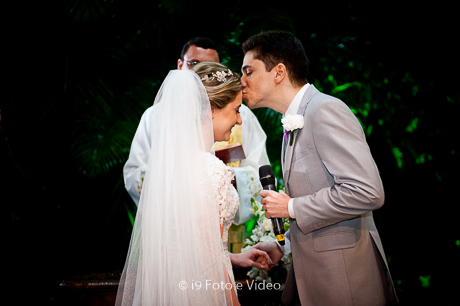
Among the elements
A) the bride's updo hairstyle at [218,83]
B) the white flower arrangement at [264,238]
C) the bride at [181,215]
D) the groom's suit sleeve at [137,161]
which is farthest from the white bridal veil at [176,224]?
the groom's suit sleeve at [137,161]

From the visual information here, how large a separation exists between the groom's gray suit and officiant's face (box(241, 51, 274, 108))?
0.35 m

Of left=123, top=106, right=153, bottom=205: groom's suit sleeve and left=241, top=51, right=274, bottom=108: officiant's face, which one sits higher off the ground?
left=241, top=51, right=274, bottom=108: officiant's face

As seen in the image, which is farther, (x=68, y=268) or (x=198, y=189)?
(x=68, y=268)

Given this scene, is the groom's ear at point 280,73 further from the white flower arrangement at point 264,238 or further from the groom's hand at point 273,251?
the groom's hand at point 273,251

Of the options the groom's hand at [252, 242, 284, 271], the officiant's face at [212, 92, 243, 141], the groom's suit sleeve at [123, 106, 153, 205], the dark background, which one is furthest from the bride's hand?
the dark background

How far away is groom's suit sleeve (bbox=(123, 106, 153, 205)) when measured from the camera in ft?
9.59

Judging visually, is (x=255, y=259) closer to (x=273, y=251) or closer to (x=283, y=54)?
(x=273, y=251)

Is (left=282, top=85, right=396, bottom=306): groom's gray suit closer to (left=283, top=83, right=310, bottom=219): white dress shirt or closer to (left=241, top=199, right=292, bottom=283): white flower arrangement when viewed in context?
(left=283, top=83, right=310, bottom=219): white dress shirt

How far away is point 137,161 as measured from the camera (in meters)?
3.02

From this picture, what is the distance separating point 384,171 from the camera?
4.13 m

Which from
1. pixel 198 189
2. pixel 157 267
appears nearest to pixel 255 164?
pixel 198 189

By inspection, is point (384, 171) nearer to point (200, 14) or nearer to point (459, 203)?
point (459, 203)

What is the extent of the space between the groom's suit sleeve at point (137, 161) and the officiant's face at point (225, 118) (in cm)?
90

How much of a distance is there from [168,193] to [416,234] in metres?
3.31
